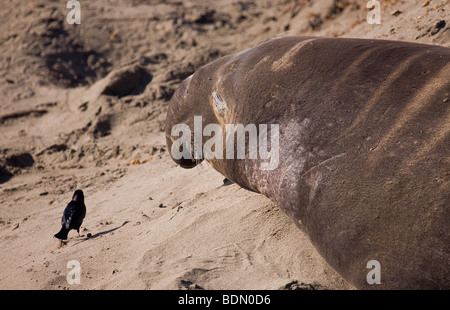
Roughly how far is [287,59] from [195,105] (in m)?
0.87

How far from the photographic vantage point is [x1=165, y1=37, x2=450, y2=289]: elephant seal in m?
2.57

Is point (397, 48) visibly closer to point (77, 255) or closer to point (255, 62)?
point (255, 62)

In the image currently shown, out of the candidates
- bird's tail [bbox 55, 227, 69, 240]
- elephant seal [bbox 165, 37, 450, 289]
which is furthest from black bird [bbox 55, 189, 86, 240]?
elephant seal [bbox 165, 37, 450, 289]

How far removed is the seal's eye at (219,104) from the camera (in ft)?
12.1

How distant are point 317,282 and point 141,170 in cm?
288

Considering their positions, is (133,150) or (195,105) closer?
(195,105)

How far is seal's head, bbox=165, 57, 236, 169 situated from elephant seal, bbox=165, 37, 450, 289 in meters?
0.29

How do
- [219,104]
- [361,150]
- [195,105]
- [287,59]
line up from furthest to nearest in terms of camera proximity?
[195,105] → [219,104] → [287,59] → [361,150]

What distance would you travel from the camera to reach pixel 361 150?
2834mm

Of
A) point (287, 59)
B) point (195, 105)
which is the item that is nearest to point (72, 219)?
point (195, 105)

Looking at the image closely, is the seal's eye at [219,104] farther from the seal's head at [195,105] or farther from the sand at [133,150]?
the sand at [133,150]

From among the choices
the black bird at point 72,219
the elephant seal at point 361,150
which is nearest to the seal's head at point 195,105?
the elephant seal at point 361,150

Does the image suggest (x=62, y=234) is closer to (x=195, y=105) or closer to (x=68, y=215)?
(x=68, y=215)

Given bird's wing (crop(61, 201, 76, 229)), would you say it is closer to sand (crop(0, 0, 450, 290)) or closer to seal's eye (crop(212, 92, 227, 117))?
sand (crop(0, 0, 450, 290))
